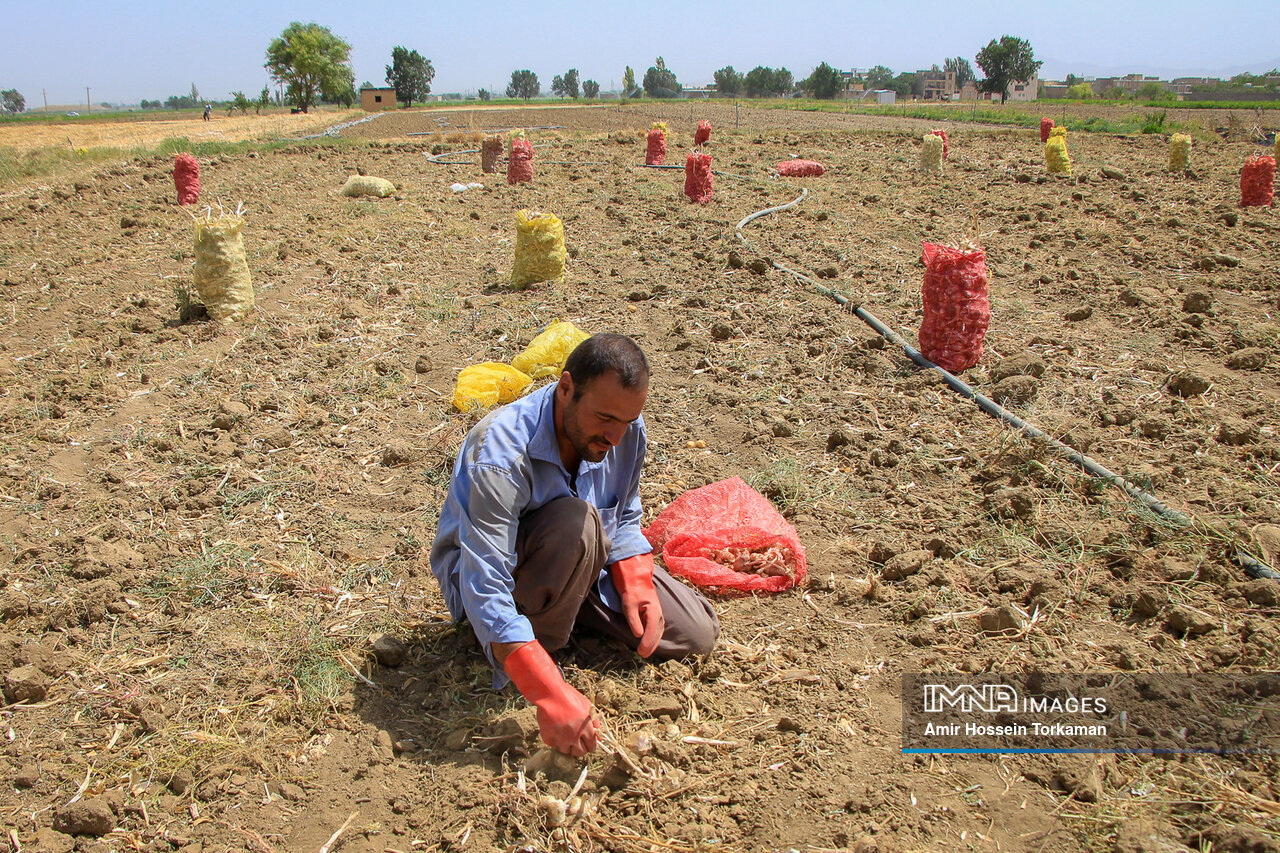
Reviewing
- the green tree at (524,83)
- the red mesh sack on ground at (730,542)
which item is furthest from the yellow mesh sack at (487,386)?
the green tree at (524,83)

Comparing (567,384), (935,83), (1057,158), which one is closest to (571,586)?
(567,384)

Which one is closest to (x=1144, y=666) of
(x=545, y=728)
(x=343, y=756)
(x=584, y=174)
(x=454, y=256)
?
(x=545, y=728)

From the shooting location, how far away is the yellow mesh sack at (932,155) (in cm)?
1300

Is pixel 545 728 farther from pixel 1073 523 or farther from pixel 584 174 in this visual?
pixel 584 174

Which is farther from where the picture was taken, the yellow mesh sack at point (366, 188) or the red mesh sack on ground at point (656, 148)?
the red mesh sack on ground at point (656, 148)

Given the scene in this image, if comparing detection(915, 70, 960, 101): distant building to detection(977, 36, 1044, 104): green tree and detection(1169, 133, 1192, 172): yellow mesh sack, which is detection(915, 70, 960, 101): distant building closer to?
detection(977, 36, 1044, 104): green tree

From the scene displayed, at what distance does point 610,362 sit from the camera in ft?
7.64

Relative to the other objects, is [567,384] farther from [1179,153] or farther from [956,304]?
[1179,153]

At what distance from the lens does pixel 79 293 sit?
290 inches

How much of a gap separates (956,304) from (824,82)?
6860cm

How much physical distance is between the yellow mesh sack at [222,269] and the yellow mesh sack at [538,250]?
7.02 feet

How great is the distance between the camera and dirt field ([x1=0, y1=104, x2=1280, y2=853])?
92.0 inches

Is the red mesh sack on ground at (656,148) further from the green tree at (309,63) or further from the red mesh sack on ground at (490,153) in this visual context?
the green tree at (309,63)

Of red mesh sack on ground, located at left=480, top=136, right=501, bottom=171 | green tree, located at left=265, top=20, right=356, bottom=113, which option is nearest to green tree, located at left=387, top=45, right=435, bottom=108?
green tree, located at left=265, top=20, right=356, bottom=113
